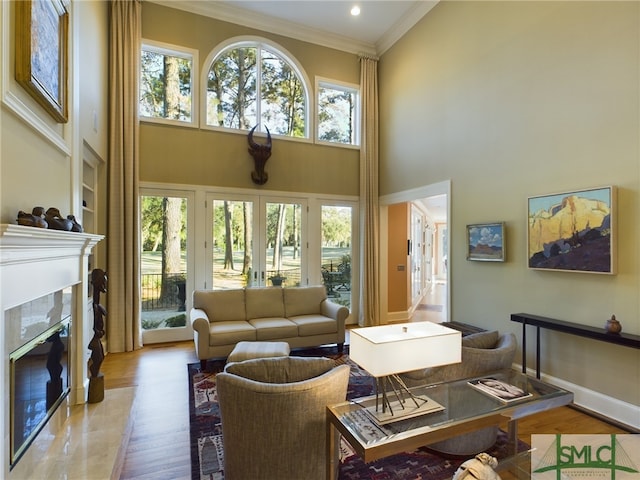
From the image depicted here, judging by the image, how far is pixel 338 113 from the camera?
643cm

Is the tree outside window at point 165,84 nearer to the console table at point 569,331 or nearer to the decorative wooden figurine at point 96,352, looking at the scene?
the decorative wooden figurine at point 96,352

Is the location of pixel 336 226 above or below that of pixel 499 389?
above

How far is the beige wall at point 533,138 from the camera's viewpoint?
2.84 metres

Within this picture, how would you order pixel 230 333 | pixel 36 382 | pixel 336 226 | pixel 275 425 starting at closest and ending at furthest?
pixel 275 425 < pixel 36 382 < pixel 230 333 < pixel 336 226

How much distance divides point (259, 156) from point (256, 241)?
1423 millimetres

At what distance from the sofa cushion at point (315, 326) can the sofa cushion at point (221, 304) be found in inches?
30.1

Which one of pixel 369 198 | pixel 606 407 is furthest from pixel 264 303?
pixel 606 407

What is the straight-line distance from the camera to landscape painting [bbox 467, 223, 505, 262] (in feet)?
12.8

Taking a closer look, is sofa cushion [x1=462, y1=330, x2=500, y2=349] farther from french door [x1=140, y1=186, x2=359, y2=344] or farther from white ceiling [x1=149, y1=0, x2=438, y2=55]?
white ceiling [x1=149, y1=0, x2=438, y2=55]

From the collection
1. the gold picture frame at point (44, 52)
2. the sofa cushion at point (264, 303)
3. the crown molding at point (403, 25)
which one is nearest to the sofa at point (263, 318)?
the sofa cushion at point (264, 303)

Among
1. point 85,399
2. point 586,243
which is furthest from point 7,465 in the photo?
point 586,243

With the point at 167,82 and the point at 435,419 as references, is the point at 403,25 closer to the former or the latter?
the point at 167,82

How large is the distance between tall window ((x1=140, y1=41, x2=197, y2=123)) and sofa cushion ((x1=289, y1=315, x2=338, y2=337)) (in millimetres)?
3587

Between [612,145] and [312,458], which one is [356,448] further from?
[612,145]
